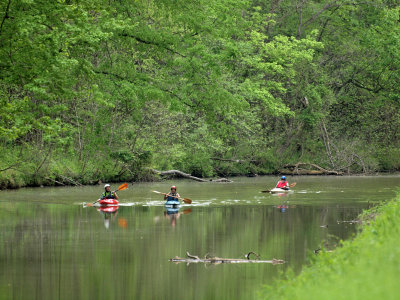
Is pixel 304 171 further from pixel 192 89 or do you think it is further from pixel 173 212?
pixel 173 212

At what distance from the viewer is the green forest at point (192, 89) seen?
75.0 ft

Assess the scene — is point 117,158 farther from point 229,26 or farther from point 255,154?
point 255,154

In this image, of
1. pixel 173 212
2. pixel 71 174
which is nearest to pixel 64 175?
pixel 71 174

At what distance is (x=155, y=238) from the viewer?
762 inches

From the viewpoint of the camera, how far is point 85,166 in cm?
3991

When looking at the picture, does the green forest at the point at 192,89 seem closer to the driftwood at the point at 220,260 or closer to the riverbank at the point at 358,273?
the driftwood at the point at 220,260

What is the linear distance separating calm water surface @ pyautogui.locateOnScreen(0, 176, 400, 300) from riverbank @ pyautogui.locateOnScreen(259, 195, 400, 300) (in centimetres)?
216

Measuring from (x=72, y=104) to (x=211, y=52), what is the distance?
9174 millimetres

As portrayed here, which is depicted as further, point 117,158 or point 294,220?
point 117,158

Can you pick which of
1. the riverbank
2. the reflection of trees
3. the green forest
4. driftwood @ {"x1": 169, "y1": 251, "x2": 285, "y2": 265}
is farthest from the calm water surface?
the green forest

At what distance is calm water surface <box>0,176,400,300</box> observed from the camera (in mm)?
12881

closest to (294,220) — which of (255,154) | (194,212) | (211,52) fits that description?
(194,212)

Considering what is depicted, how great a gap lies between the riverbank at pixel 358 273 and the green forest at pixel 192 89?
12.1 m

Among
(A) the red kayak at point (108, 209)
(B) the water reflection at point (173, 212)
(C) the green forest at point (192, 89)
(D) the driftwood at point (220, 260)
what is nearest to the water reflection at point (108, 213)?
(A) the red kayak at point (108, 209)
